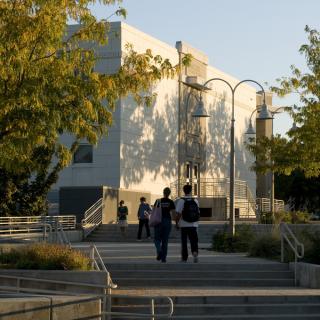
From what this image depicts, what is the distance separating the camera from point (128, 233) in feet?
123

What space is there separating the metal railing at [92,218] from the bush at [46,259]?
17934mm

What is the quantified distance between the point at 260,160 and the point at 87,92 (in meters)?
20.6

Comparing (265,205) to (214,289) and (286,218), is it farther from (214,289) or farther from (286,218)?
(214,289)

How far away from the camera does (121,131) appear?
44.0m

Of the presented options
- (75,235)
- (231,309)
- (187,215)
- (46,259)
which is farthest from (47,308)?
(75,235)

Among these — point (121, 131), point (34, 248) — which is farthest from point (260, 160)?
point (34, 248)

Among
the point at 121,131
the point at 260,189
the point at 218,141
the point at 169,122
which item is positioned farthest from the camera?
the point at 260,189

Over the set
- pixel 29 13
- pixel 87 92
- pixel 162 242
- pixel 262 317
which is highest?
pixel 29 13

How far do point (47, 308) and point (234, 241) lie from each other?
14460 mm

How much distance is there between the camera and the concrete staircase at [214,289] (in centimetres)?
1614

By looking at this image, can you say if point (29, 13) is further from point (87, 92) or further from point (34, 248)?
point (34, 248)

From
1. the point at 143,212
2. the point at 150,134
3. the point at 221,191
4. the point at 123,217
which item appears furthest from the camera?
the point at 221,191

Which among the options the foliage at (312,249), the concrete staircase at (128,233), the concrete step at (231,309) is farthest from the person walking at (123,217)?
the concrete step at (231,309)

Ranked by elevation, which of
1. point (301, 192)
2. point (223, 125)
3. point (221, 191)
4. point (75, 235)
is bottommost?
point (75, 235)
